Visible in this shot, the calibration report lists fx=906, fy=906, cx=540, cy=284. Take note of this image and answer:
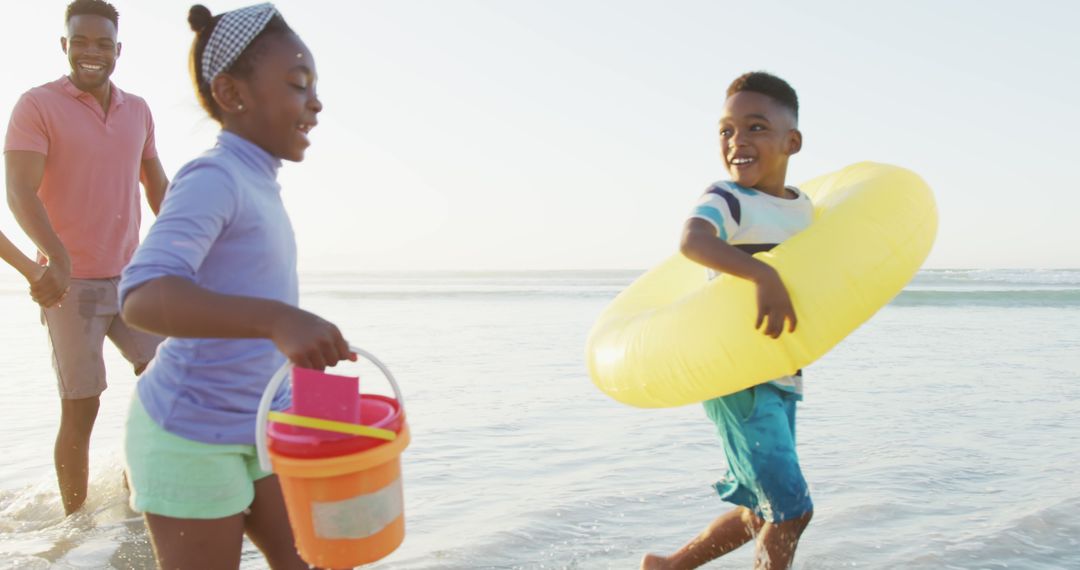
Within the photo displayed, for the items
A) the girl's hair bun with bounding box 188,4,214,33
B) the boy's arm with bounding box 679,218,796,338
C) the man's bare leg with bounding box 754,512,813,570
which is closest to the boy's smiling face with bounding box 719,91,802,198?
the boy's arm with bounding box 679,218,796,338

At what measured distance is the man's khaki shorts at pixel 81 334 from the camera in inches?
152

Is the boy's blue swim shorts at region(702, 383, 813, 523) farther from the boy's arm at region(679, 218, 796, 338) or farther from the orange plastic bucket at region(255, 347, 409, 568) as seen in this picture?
the orange plastic bucket at region(255, 347, 409, 568)

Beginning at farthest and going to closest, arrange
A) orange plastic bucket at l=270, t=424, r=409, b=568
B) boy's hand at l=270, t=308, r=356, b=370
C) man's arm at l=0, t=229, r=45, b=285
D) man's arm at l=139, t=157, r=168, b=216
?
1. man's arm at l=139, t=157, r=168, b=216
2. man's arm at l=0, t=229, r=45, b=285
3. orange plastic bucket at l=270, t=424, r=409, b=568
4. boy's hand at l=270, t=308, r=356, b=370

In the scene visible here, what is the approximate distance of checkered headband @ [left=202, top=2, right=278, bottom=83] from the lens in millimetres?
2059

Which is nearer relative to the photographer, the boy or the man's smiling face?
the boy

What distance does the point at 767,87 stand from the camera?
10.4ft

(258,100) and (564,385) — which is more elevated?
(258,100)

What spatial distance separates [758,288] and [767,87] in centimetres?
85

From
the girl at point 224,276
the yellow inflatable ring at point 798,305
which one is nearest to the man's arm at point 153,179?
the girl at point 224,276

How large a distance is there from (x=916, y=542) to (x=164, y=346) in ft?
10.1

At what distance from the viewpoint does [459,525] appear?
13.1ft

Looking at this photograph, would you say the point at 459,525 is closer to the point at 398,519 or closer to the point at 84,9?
the point at 398,519

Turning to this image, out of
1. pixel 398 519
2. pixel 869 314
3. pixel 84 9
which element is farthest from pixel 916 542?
pixel 84 9

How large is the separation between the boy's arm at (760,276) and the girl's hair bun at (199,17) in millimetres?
1521
